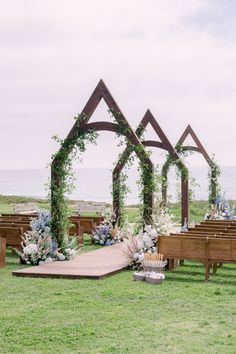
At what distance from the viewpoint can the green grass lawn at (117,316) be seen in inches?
313

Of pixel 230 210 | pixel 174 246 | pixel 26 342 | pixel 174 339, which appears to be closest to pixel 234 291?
pixel 174 246

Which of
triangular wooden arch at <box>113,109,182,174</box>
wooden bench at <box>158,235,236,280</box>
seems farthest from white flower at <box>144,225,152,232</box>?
triangular wooden arch at <box>113,109,182,174</box>

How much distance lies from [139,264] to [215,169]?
1183 cm

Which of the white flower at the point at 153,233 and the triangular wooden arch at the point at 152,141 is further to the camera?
the triangular wooden arch at the point at 152,141

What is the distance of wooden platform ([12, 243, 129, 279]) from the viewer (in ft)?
43.3

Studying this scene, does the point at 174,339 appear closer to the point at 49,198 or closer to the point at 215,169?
the point at 49,198

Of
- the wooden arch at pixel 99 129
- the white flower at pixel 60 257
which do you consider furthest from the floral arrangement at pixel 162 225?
the white flower at pixel 60 257

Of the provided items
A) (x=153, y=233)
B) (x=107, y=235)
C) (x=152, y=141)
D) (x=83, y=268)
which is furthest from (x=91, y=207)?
(x=83, y=268)

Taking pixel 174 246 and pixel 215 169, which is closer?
pixel 174 246

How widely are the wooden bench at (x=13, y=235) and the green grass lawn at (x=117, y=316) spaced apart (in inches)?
132

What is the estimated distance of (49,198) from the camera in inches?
630

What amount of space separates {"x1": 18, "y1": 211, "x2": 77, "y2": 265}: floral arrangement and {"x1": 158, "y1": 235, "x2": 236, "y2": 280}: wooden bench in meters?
2.91

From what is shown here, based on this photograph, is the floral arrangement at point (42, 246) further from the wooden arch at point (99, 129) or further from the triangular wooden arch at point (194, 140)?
the triangular wooden arch at point (194, 140)

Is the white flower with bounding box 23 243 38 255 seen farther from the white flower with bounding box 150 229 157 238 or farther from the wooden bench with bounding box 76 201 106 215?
the wooden bench with bounding box 76 201 106 215
